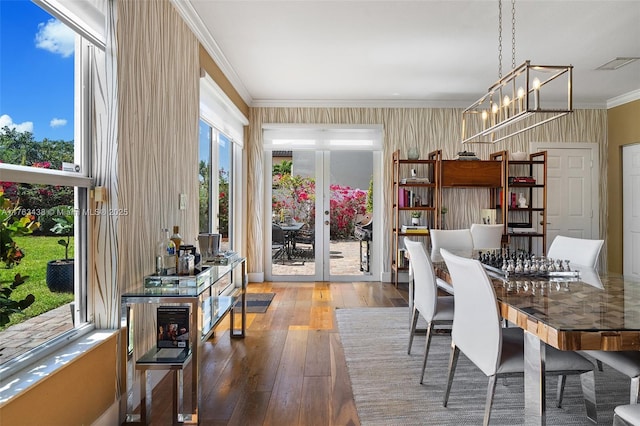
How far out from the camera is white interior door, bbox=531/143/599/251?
5.79 metres

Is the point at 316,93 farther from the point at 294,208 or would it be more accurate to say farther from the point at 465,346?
the point at 465,346

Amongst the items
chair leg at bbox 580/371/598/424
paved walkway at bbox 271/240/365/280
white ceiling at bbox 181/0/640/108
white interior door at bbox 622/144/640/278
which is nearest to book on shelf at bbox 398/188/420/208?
paved walkway at bbox 271/240/365/280

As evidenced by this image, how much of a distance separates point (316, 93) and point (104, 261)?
13.3 ft

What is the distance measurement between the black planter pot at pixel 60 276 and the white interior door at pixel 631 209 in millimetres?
6670

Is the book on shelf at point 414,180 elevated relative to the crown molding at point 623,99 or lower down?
lower down

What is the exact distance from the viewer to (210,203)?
14.3ft

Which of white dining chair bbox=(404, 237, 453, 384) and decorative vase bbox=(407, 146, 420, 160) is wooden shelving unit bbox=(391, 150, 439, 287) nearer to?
decorative vase bbox=(407, 146, 420, 160)

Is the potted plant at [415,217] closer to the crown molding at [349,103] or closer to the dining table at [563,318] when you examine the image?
the crown molding at [349,103]

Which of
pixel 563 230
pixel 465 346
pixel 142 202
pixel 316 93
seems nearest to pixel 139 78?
pixel 142 202

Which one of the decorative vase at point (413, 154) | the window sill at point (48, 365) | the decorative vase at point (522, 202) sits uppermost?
the decorative vase at point (413, 154)

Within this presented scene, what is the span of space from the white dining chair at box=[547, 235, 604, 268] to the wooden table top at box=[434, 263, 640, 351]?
50 centimetres

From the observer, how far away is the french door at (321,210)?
584cm

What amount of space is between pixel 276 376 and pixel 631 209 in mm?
5729

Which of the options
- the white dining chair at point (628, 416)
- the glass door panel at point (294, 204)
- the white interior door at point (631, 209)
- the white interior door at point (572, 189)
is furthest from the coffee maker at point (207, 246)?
the white interior door at point (631, 209)
